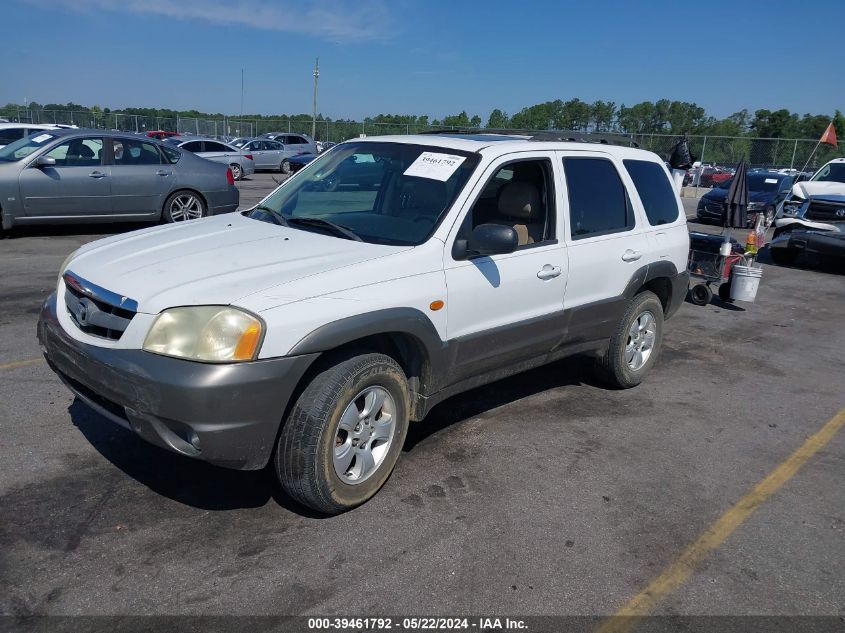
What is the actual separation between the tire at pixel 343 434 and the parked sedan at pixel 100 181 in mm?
8585

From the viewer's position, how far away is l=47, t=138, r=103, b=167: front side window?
34.1 feet

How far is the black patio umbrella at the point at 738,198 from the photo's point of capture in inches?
414

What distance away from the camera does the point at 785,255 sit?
13.1 meters

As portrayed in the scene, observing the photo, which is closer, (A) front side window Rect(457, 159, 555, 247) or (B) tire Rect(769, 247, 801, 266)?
(A) front side window Rect(457, 159, 555, 247)

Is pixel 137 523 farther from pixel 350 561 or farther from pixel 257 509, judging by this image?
pixel 350 561

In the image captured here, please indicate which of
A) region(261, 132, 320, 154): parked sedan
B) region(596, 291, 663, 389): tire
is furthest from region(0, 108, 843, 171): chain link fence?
region(596, 291, 663, 389): tire

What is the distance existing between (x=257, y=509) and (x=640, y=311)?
3.36 meters

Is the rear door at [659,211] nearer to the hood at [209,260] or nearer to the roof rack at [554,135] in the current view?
the roof rack at [554,135]

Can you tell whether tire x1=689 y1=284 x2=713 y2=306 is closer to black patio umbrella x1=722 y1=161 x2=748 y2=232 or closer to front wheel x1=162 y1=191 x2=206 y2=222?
black patio umbrella x1=722 y1=161 x2=748 y2=232

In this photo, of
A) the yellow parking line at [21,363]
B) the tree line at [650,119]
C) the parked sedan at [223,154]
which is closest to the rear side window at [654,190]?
the yellow parking line at [21,363]

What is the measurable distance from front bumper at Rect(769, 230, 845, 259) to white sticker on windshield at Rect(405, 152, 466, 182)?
1001cm

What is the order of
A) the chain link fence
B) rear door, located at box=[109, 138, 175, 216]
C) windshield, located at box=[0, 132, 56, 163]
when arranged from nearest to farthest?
windshield, located at box=[0, 132, 56, 163]
rear door, located at box=[109, 138, 175, 216]
the chain link fence

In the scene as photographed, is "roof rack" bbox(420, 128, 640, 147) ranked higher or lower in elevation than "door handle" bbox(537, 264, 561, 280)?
higher

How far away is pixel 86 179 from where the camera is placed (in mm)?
10523
